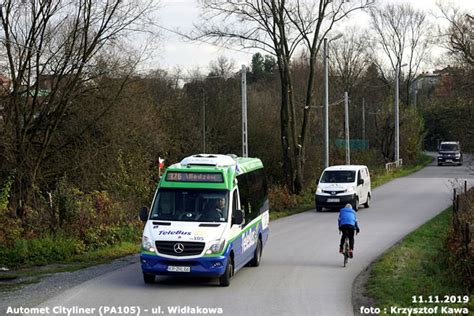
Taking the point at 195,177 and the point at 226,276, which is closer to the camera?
the point at 226,276

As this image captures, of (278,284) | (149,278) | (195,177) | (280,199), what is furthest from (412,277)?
Answer: (280,199)

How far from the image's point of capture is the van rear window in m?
14.9

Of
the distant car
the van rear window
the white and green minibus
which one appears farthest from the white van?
the distant car

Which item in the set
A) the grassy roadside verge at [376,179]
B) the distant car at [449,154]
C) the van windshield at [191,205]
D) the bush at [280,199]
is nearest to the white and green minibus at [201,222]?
the van windshield at [191,205]

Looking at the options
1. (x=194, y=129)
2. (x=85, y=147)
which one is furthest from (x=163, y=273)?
(x=194, y=129)

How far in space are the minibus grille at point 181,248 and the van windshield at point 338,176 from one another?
63.3ft

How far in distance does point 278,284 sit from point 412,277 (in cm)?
277

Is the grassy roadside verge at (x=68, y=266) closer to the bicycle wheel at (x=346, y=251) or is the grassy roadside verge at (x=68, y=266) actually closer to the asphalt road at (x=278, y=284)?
the asphalt road at (x=278, y=284)

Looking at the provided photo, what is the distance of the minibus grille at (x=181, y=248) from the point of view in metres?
13.7

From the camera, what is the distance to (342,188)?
31391 millimetres

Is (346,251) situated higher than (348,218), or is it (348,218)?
(348,218)

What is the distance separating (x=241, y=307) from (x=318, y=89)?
49.3 m

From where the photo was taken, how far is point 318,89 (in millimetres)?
60188

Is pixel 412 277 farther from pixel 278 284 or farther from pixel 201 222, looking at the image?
pixel 201 222
